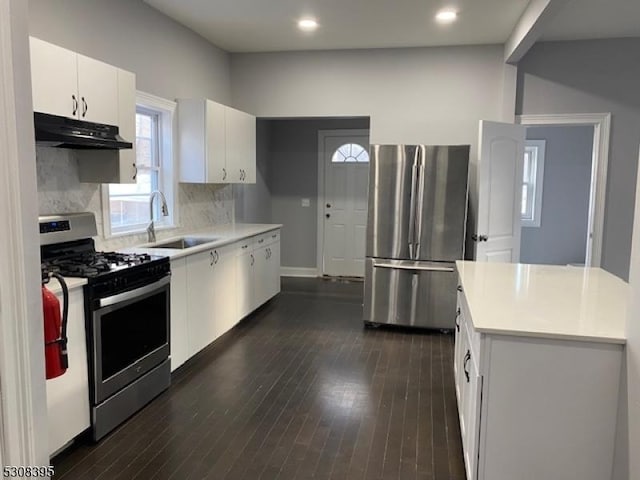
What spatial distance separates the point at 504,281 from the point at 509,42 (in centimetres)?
297

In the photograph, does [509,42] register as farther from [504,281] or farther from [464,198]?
[504,281]

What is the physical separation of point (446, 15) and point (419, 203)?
1634 millimetres

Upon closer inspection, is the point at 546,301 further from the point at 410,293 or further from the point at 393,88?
the point at 393,88

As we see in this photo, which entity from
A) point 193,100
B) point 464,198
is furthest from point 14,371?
point 464,198

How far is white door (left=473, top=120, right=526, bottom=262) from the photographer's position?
445 cm

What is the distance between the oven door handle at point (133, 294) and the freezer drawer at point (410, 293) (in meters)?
2.21

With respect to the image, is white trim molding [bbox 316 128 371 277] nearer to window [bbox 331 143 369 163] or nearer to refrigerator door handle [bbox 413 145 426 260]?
window [bbox 331 143 369 163]

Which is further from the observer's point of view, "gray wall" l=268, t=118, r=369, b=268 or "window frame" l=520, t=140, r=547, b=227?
"gray wall" l=268, t=118, r=369, b=268

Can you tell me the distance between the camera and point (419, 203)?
457 cm

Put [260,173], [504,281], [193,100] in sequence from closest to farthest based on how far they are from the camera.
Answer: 1. [504,281]
2. [193,100]
3. [260,173]

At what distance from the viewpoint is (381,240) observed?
15.5 feet

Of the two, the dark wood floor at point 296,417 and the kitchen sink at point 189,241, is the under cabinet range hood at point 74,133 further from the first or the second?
the dark wood floor at point 296,417

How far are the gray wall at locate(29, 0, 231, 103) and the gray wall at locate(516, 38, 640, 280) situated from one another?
324 cm

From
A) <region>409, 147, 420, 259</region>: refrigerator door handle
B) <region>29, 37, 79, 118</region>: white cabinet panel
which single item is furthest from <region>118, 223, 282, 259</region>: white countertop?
<region>409, 147, 420, 259</region>: refrigerator door handle
